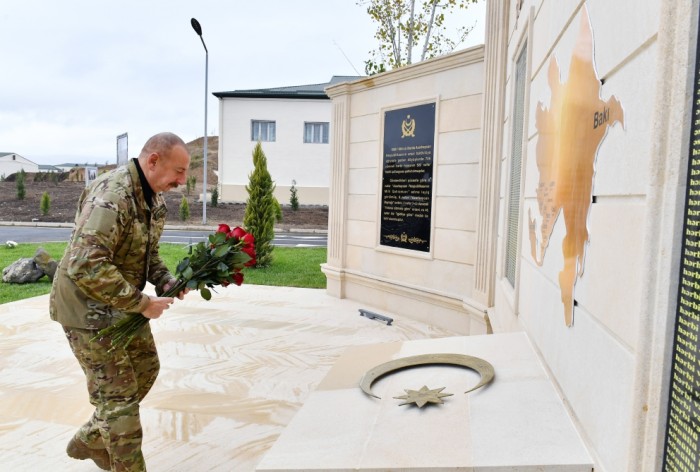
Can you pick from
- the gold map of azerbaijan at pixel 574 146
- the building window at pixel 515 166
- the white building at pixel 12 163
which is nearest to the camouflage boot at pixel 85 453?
the gold map of azerbaijan at pixel 574 146

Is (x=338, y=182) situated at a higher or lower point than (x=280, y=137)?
lower

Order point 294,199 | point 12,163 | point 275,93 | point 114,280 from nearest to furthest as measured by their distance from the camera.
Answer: point 114,280 < point 294,199 < point 275,93 < point 12,163

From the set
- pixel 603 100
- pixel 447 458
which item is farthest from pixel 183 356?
pixel 603 100

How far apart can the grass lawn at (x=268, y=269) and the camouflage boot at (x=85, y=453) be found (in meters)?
5.73

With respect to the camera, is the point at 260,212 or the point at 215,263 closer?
the point at 215,263

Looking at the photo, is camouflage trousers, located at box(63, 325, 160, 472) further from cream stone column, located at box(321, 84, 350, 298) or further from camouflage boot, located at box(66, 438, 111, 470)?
cream stone column, located at box(321, 84, 350, 298)

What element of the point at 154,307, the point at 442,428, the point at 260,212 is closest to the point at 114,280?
the point at 154,307

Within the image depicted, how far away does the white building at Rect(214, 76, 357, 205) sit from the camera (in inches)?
1139

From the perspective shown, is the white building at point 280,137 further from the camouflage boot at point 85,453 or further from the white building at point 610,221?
the camouflage boot at point 85,453

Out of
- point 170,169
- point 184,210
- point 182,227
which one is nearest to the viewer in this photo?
point 170,169

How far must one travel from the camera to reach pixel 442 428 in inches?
79.6

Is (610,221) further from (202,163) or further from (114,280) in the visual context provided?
(202,163)

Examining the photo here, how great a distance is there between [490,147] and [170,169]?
13.7ft

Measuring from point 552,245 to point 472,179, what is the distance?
13.2 ft
